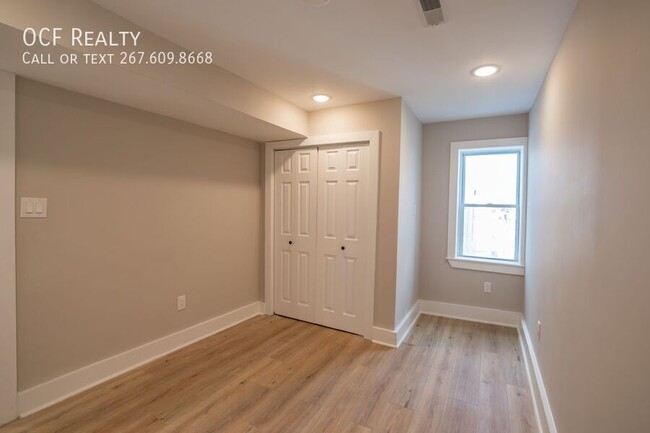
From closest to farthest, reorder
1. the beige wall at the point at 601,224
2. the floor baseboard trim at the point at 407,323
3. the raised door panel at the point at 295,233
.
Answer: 1. the beige wall at the point at 601,224
2. the floor baseboard trim at the point at 407,323
3. the raised door panel at the point at 295,233

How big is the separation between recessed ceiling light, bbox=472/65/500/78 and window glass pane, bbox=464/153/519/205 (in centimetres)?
148

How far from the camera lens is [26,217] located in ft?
6.25

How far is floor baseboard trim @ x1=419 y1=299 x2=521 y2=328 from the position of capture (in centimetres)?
350

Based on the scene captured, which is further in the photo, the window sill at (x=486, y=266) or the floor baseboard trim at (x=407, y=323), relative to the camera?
the window sill at (x=486, y=266)

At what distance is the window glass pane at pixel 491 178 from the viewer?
11.6ft

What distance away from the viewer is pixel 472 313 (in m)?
3.66

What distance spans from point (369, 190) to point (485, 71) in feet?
4.41

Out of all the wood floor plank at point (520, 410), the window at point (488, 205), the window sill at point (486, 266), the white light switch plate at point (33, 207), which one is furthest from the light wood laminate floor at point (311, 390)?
the white light switch plate at point (33, 207)

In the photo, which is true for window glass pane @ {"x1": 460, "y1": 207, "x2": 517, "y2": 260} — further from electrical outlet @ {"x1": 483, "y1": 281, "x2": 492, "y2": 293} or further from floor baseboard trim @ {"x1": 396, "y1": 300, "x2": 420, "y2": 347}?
floor baseboard trim @ {"x1": 396, "y1": 300, "x2": 420, "y2": 347}

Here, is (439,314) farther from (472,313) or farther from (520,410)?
(520,410)

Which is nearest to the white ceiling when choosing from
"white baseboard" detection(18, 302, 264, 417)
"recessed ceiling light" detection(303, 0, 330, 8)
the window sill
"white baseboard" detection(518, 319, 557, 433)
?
"recessed ceiling light" detection(303, 0, 330, 8)

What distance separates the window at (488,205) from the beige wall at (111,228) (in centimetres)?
267

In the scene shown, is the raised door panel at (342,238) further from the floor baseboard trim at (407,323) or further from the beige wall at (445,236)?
the beige wall at (445,236)

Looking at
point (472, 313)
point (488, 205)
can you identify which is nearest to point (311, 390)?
point (472, 313)
